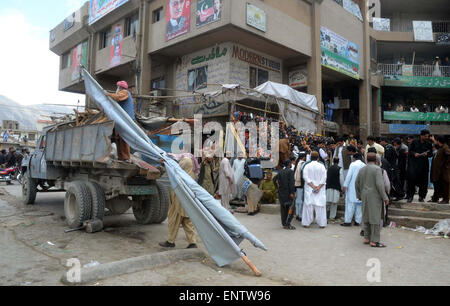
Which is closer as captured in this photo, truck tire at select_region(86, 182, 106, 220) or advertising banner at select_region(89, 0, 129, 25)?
truck tire at select_region(86, 182, 106, 220)

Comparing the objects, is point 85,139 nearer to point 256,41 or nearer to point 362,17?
point 256,41

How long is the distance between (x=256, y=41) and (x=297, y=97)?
3.58 metres

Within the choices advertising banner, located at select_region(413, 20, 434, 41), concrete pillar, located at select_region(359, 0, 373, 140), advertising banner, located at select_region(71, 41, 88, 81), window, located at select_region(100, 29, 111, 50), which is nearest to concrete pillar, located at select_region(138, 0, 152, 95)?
window, located at select_region(100, 29, 111, 50)

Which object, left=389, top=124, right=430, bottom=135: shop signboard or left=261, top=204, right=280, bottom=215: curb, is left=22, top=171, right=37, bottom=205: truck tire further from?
left=389, top=124, right=430, bottom=135: shop signboard

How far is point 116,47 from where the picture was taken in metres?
19.4

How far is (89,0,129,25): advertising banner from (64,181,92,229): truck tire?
1533 cm

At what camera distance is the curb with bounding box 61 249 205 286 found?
11.5ft

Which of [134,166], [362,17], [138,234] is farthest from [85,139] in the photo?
[362,17]

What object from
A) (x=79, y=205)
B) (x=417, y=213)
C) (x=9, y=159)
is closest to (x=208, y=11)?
(x=79, y=205)

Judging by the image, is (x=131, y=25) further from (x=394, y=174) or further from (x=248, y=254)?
(x=248, y=254)

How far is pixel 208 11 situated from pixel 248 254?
11.5 meters

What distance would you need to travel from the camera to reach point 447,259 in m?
4.81

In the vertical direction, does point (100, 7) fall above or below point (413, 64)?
above

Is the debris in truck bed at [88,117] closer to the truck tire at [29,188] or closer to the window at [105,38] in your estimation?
the truck tire at [29,188]
